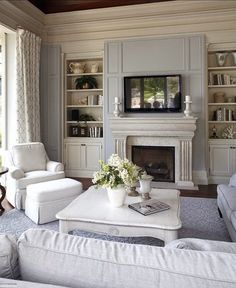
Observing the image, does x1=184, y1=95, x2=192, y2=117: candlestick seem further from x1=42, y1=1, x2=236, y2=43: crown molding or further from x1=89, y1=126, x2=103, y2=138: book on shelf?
x1=89, y1=126, x2=103, y2=138: book on shelf

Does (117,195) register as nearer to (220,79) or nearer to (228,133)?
(228,133)

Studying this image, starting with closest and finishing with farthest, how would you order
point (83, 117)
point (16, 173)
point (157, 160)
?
point (16, 173)
point (157, 160)
point (83, 117)

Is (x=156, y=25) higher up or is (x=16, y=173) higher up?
(x=156, y=25)

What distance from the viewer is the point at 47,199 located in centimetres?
313

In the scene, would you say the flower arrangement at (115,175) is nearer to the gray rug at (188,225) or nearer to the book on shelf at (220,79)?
the gray rug at (188,225)

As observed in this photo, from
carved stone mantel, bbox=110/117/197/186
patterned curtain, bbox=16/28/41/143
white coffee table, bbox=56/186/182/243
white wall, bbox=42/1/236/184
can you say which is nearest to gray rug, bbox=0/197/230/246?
white coffee table, bbox=56/186/182/243

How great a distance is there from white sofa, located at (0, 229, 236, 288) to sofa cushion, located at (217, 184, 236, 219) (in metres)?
1.82

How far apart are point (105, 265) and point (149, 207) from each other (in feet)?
5.12

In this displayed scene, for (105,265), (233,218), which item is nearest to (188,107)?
(233,218)

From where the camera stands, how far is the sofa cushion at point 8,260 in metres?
0.86

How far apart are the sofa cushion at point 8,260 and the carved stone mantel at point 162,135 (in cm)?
423

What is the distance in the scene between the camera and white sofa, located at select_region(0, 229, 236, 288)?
77 cm

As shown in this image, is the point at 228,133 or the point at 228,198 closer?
the point at 228,198

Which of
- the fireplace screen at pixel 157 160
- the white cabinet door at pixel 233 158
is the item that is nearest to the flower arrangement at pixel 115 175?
the fireplace screen at pixel 157 160
